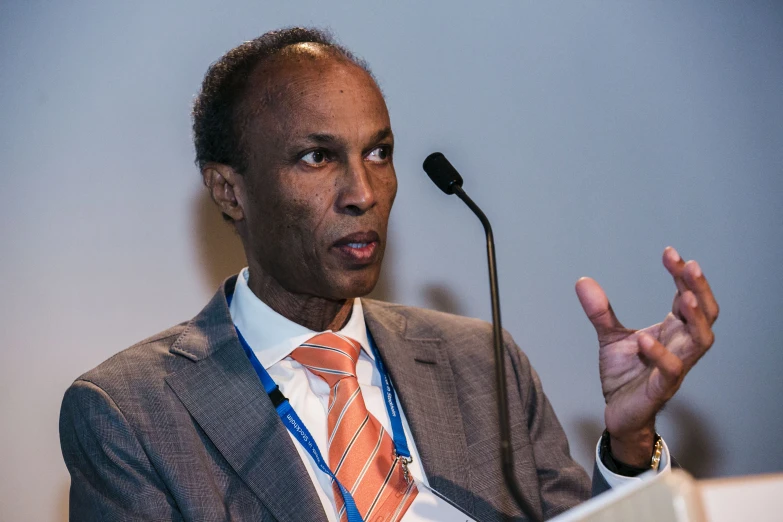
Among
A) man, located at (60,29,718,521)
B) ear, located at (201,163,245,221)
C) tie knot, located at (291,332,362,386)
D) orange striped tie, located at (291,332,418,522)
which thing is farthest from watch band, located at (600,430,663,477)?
ear, located at (201,163,245,221)

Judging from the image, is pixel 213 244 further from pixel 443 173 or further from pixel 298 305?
pixel 443 173

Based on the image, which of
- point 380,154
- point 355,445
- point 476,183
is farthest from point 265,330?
point 476,183

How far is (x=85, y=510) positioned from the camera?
1514 millimetres

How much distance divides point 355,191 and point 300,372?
420 mm

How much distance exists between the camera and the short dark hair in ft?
5.83

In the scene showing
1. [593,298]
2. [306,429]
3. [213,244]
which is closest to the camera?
[593,298]

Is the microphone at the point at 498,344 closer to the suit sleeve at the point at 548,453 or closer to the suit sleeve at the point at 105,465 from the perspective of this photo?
the suit sleeve at the point at 548,453

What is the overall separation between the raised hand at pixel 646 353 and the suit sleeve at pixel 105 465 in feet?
2.83

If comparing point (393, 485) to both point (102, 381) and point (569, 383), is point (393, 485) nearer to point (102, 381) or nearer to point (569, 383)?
point (102, 381)

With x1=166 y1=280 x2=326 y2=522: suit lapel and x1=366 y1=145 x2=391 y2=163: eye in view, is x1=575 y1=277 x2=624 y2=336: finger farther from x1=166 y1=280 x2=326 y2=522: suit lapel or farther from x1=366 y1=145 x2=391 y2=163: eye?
x1=166 y1=280 x2=326 y2=522: suit lapel

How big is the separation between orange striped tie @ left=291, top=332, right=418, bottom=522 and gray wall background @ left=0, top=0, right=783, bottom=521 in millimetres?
→ 534

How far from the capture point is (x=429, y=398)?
5.93ft

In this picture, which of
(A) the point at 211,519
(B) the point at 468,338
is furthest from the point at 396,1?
(A) the point at 211,519

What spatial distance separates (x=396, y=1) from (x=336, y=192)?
80cm
